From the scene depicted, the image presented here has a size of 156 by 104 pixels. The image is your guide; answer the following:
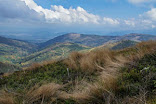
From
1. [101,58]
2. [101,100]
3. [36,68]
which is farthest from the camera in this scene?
[36,68]

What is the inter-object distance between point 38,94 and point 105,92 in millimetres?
1424

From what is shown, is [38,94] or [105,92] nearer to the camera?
[105,92]

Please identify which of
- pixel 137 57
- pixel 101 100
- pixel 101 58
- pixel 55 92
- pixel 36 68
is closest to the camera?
pixel 101 100

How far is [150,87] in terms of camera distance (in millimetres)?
2260

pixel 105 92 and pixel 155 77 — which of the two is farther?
pixel 155 77

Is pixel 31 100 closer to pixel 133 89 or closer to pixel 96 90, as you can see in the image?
pixel 96 90

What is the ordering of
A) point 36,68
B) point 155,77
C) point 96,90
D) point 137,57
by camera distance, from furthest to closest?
point 36,68 → point 137,57 → point 155,77 → point 96,90

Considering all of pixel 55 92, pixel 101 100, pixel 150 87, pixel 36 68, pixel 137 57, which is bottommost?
pixel 36 68

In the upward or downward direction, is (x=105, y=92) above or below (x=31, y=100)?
above

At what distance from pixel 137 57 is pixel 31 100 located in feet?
11.9

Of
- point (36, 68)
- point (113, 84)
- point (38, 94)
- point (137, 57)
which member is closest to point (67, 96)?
point (38, 94)

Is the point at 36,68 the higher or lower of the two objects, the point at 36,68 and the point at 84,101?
the lower

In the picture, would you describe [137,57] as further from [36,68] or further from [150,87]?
[36,68]

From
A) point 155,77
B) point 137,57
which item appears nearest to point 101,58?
point 137,57
